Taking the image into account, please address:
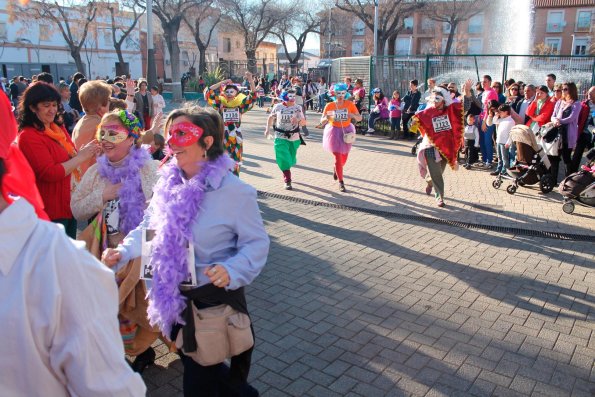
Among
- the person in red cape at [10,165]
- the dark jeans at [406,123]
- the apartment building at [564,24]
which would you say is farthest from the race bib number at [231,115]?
the apartment building at [564,24]

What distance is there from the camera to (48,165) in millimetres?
3939

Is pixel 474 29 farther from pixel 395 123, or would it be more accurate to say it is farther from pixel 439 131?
pixel 439 131

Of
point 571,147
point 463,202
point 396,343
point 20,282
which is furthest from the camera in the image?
point 571,147

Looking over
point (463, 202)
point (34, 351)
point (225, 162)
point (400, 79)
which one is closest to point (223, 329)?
point (225, 162)

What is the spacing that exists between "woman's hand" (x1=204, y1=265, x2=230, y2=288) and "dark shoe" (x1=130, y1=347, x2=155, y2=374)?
1.77m

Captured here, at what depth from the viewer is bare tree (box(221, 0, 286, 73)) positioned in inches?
1822

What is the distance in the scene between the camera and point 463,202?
8734mm

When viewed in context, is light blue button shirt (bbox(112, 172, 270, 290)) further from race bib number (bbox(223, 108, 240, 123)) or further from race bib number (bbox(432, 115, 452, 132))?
race bib number (bbox(432, 115, 452, 132))

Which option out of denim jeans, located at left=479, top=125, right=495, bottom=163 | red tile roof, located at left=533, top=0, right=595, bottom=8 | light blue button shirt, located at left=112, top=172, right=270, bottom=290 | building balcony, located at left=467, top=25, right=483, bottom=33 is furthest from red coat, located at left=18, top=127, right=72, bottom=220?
building balcony, located at left=467, top=25, right=483, bottom=33

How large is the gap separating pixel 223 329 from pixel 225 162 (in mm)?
887

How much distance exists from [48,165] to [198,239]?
6.48 ft

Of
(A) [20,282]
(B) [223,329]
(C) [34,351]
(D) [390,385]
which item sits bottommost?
(D) [390,385]

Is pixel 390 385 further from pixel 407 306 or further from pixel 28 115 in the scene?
pixel 28 115

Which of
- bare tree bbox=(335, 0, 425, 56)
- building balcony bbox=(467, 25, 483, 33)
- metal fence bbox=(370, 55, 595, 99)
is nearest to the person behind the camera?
metal fence bbox=(370, 55, 595, 99)
